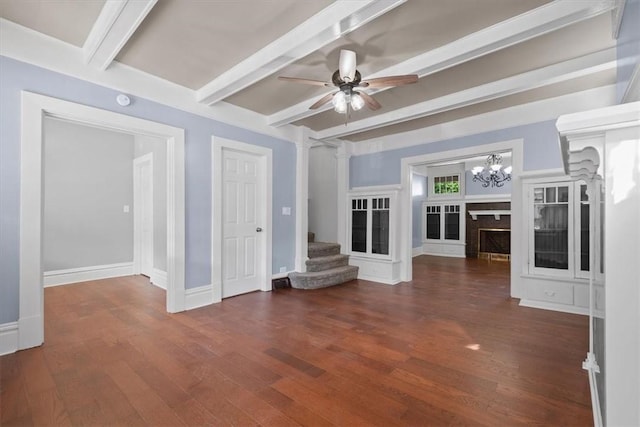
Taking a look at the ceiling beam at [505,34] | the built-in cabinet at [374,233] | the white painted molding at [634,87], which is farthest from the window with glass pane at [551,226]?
Answer: the white painted molding at [634,87]

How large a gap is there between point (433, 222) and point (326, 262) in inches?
206

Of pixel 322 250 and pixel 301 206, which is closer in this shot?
pixel 301 206

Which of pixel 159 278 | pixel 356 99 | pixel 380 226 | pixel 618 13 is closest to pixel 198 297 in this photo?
pixel 159 278

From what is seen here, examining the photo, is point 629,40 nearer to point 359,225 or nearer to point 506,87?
point 506,87

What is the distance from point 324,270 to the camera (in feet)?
17.0

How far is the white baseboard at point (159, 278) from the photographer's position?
15.1ft

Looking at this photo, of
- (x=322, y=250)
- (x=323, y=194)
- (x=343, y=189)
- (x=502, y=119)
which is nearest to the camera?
(x=502, y=119)

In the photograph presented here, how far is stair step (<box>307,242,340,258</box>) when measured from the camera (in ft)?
17.5

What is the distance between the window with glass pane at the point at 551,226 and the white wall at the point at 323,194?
3.38 meters

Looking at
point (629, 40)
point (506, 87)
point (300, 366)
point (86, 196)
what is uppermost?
point (506, 87)

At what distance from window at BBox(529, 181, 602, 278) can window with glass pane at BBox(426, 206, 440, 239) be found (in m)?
5.12

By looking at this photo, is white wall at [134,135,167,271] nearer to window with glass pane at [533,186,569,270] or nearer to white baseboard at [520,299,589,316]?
white baseboard at [520,299,589,316]

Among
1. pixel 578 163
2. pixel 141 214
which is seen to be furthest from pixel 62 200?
pixel 578 163

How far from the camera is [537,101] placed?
12.9 feet
